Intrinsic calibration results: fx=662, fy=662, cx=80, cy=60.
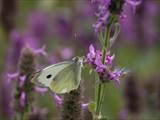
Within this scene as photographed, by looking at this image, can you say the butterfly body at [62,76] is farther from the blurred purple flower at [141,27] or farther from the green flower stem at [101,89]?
the blurred purple flower at [141,27]

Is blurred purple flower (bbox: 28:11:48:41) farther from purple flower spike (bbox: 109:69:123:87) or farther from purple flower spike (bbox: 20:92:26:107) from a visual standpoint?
purple flower spike (bbox: 109:69:123:87)

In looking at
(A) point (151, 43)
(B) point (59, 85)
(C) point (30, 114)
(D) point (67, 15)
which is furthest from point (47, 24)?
(B) point (59, 85)

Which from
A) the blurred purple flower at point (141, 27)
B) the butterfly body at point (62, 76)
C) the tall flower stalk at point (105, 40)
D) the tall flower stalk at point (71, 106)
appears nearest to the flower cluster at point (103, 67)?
the tall flower stalk at point (105, 40)

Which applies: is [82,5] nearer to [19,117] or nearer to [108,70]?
[19,117]

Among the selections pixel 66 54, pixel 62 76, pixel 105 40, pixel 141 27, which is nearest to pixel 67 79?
pixel 62 76

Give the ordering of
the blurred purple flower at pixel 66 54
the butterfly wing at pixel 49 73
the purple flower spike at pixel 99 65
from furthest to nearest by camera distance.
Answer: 1. the blurred purple flower at pixel 66 54
2. the butterfly wing at pixel 49 73
3. the purple flower spike at pixel 99 65

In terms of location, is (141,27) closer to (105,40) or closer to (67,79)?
(67,79)
